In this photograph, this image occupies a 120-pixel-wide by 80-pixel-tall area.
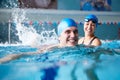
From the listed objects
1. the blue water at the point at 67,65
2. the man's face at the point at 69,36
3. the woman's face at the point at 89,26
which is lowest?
the blue water at the point at 67,65

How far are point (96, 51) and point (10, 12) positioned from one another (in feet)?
26.8

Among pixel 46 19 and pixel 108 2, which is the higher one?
pixel 108 2

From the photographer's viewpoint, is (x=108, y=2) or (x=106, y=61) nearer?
(x=106, y=61)

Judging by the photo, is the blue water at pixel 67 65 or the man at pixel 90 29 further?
the man at pixel 90 29

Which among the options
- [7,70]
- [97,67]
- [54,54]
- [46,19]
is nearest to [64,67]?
[54,54]

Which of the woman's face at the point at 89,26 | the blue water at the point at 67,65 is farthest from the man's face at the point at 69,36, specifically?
the woman's face at the point at 89,26

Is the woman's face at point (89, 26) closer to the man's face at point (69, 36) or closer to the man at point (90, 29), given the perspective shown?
the man at point (90, 29)

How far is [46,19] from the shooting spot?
12273 mm

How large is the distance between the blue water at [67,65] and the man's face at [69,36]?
0.39 feet

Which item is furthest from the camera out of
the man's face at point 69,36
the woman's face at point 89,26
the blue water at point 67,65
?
the woman's face at point 89,26

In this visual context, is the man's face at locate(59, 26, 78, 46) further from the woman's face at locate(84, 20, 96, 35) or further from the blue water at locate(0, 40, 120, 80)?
the woman's face at locate(84, 20, 96, 35)

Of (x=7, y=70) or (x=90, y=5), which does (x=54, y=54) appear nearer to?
(x=7, y=70)

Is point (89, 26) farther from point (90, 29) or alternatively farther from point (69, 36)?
point (69, 36)

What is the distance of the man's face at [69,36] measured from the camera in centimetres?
403
